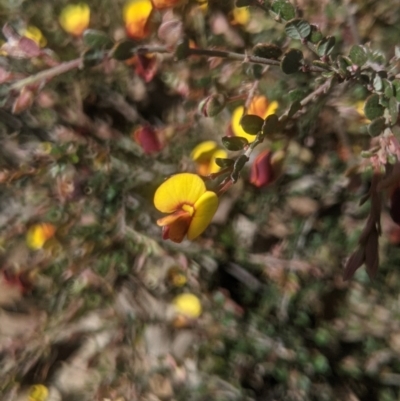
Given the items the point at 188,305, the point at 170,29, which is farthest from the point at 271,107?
the point at 188,305

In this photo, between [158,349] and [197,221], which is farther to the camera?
[158,349]

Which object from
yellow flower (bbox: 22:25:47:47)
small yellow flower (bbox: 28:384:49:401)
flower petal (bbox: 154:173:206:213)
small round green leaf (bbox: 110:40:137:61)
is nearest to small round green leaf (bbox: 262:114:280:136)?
flower petal (bbox: 154:173:206:213)

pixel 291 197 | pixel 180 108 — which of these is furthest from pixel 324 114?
pixel 180 108

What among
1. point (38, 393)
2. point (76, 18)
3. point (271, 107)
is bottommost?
point (38, 393)

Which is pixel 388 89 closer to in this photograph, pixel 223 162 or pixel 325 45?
pixel 325 45

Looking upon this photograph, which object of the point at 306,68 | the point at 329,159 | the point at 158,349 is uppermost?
the point at 306,68

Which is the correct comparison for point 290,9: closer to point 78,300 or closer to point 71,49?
point 71,49

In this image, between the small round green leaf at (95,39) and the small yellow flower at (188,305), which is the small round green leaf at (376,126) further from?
the small yellow flower at (188,305)
